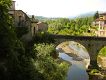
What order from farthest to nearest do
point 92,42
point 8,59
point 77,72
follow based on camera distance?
point 77,72 < point 92,42 < point 8,59

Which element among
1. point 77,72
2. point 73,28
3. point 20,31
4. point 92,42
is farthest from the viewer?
point 73,28

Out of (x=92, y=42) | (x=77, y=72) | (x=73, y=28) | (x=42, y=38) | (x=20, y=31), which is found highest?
(x=20, y=31)

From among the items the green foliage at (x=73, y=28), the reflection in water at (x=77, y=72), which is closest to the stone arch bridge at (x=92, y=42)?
the reflection in water at (x=77, y=72)

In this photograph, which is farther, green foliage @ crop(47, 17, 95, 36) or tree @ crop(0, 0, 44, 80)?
green foliage @ crop(47, 17, 95, 36)

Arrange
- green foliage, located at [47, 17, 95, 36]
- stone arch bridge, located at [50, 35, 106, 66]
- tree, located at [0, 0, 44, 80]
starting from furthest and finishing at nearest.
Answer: green foliage, located at [47, 17, 95, 36] → stone arch bridge, located at [50, 35, 106, 66] → tree, located at [0, 0, 44, 80]

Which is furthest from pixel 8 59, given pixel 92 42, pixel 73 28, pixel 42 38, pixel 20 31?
pixel 73 28

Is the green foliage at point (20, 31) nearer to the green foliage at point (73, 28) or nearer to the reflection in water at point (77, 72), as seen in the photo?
the reflection in water at point (77, 72)

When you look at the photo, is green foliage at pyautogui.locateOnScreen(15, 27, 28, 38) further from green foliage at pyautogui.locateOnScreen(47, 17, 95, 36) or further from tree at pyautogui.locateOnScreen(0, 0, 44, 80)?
green foliage at pyautogui.locateOnScreen(47, 17, 95, 36)

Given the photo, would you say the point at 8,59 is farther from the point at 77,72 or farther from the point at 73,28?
the point at 73,28

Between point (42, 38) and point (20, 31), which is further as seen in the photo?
point (42, 38)

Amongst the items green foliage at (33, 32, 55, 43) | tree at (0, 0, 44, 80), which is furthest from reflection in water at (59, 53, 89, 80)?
tree at (0, 0, 44, 80)

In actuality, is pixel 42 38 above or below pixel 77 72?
above

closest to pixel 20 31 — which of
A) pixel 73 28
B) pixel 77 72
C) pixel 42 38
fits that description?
pixel 42 38

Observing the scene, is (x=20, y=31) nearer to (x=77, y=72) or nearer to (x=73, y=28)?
(x=77, y=72)
